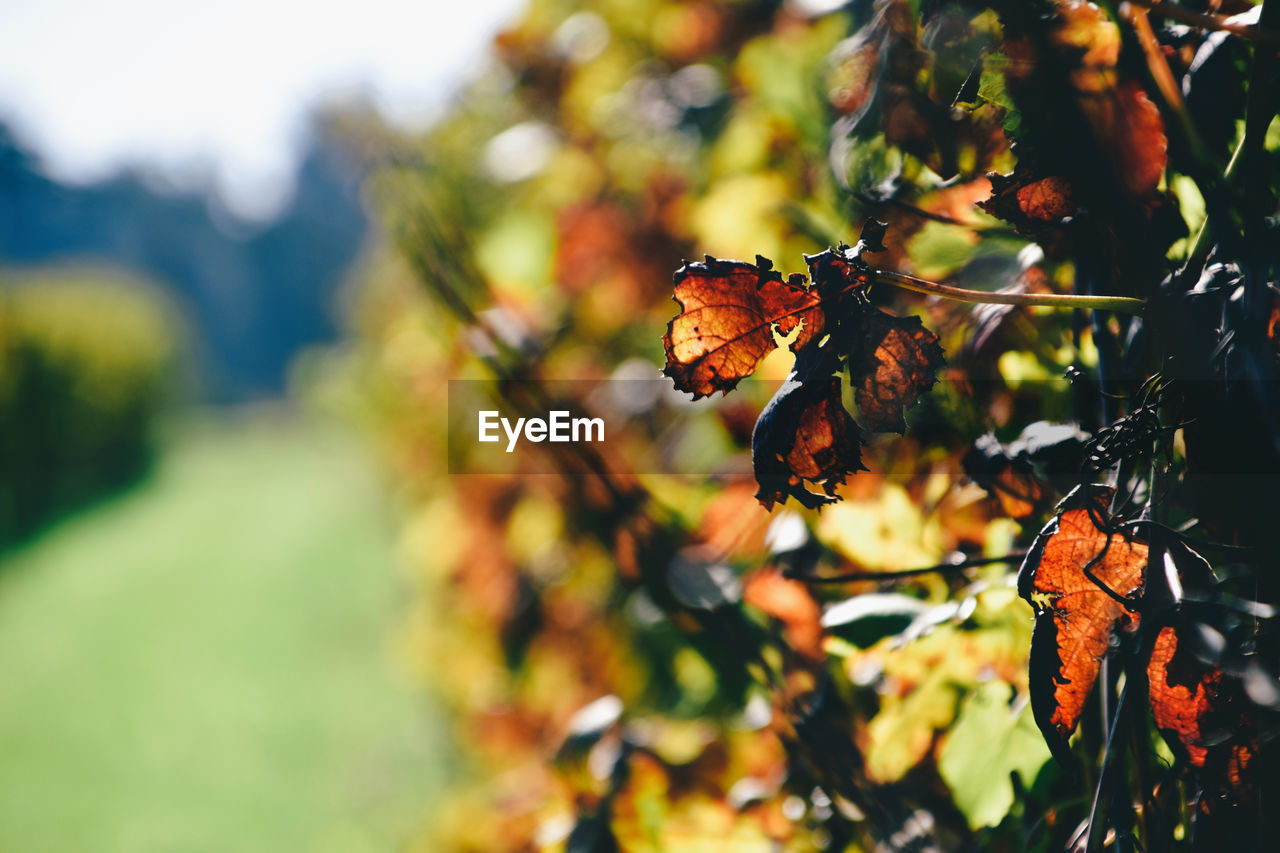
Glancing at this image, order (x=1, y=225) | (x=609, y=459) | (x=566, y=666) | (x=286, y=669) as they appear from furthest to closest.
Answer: (x=1, y=225) → (x=286, y=669) → (x=566, y=666) → (x=609, y=459)

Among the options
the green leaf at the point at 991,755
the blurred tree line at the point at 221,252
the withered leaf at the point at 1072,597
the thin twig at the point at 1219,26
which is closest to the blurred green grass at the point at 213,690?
the green leaf at the point at 991,755

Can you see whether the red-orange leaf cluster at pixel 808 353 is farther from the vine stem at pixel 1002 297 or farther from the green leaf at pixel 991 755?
the green leaf at pixel 991 755

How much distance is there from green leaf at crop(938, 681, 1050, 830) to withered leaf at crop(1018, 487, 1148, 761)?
15 cm

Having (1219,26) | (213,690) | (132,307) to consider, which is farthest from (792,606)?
(132,307)

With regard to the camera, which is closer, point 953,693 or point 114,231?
point 953,693

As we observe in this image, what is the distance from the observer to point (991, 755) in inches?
22.0

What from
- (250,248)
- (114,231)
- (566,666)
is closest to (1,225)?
(114,231)

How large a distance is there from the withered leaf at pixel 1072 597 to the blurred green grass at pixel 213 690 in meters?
3.58

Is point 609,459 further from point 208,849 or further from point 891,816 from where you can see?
point 208,849

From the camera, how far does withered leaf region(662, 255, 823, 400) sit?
410mm

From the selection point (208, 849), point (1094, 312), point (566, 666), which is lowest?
point (208, 849)

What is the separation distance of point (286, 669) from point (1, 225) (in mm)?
26216

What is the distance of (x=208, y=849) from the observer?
12.6 feet

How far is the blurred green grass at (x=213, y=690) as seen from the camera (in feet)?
13.3
